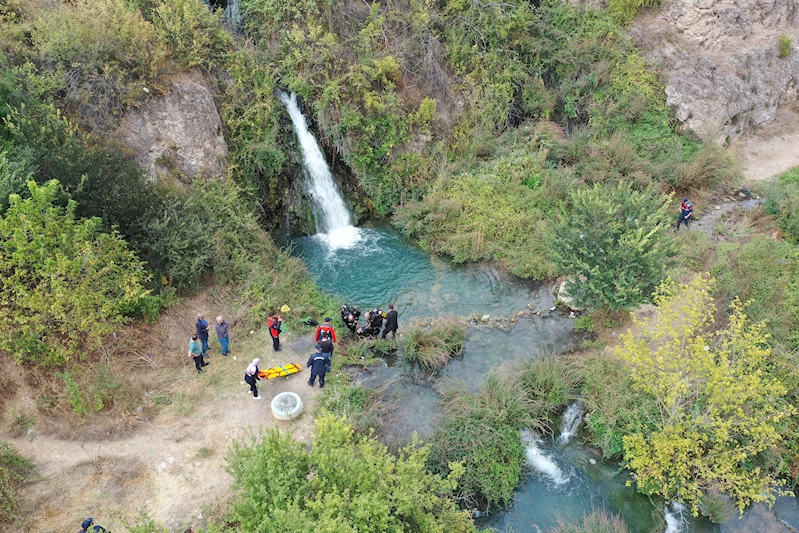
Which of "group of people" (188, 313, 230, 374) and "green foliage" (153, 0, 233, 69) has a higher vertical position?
"green foliage" (153, 0, 233, 69)

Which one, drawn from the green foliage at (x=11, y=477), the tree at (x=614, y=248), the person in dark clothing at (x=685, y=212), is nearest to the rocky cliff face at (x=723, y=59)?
the person in dark clothing at (x=685, y=212)

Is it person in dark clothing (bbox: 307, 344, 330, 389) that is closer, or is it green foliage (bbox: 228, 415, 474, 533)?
green foliage (bbox: 228, 415, 474, 533)

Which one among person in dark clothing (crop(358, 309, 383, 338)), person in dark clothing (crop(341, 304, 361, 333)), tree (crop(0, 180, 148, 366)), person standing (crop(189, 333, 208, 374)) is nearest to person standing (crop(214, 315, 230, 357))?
person standing (crop(189, 333, 208, 374))

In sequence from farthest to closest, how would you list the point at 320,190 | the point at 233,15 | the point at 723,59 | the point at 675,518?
the point at 723,59 < the point at 233,15 < the point at 320,190 < the point at 675,518

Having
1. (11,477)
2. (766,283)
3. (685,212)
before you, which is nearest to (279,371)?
(11,477)

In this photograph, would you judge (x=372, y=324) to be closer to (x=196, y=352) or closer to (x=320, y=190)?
(x=196, y=352)

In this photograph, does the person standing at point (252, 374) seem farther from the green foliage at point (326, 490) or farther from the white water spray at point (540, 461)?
the white water spray at point (540, 461)

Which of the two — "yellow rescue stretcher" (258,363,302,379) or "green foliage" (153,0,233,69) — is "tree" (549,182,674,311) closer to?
"yellow rescue stretcher" (258,363,302,379)
